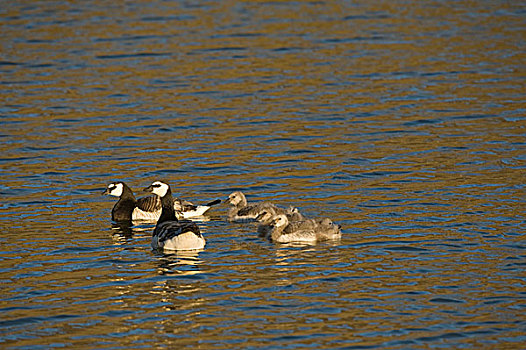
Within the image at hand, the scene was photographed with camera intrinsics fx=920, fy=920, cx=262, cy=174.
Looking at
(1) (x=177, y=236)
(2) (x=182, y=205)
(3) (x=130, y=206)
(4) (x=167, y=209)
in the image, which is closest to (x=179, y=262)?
(1) (x=177, y=236)

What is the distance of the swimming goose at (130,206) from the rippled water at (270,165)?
1.39ft

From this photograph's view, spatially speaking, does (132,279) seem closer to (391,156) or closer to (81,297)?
(81,297)

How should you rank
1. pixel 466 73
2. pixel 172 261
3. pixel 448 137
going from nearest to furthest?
1. pixel 172 261
2. pixel 448 137
3. pixel 466 73

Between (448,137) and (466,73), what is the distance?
23.8ft

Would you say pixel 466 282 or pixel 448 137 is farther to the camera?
pixel 448 137

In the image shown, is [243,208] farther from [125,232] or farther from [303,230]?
[125,232]

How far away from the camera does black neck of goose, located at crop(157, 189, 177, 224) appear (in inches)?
681

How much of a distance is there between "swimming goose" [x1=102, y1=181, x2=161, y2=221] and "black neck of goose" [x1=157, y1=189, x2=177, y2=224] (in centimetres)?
114

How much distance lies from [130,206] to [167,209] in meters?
1.43

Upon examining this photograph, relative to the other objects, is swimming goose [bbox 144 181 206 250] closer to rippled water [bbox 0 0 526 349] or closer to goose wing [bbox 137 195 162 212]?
rippled water [bbox 0 0 526 349]

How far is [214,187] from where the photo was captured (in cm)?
1984

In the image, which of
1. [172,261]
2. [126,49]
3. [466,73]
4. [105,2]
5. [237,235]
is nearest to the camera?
[172,261]

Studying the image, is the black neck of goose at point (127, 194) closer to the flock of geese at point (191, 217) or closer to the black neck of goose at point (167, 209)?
the flock of geese at point (191, 217)

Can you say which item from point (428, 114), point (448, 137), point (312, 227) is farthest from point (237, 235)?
point (428, 114)
